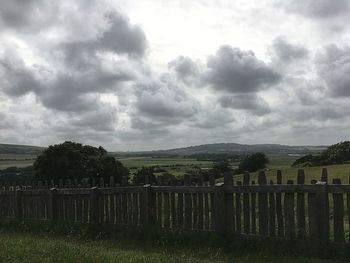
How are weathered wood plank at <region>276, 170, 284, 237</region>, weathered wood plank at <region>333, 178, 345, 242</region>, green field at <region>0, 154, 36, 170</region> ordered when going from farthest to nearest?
green field at <region>0, 154, 36, 170</region>
weathered wood plank at <region>276, 170, 284, 237</region>
weathered wood plank at <region>333, 178, 345, 242</region>

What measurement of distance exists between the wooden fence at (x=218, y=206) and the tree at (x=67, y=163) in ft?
98.9

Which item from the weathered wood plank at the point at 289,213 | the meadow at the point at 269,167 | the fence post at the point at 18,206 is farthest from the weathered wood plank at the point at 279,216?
the fence post at the point at 18,206

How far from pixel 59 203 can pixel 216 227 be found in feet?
21.6

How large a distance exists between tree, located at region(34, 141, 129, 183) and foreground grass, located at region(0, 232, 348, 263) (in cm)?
3440

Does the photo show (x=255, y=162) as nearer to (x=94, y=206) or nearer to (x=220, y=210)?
(x=94, y=206)

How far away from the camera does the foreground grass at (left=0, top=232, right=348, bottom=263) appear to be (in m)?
8.41

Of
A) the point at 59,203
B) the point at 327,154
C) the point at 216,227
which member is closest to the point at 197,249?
the point at 216,227

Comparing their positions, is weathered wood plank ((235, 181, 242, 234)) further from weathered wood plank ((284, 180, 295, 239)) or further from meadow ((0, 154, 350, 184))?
meadow ((0, 154, 350, 184))

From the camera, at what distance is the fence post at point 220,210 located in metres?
10.5

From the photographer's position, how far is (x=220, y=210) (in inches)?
412

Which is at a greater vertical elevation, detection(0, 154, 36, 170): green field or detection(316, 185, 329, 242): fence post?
detection(316, 185, 329, 242): fence post

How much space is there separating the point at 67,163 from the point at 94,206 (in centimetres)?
3404

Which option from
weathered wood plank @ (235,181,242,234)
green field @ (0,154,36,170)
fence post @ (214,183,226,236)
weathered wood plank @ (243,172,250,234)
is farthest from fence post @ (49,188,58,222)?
green field @ (0,154,36,170)

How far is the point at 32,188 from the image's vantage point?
17062 millimetres
